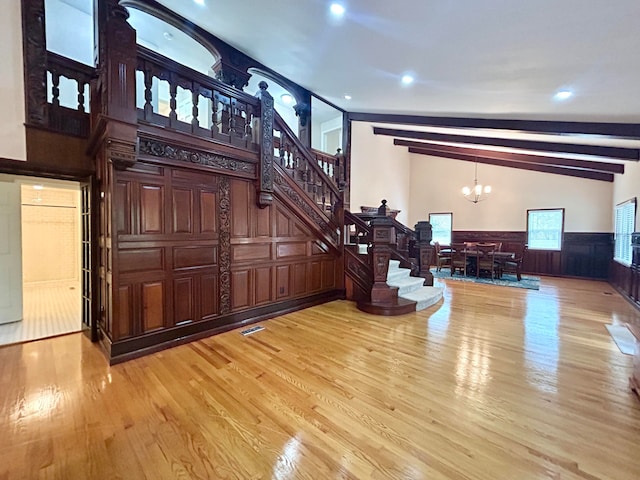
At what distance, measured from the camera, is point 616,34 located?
8.13 feet

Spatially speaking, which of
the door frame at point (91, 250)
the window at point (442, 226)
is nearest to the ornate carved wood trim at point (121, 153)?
the door frame at point (91, 250)

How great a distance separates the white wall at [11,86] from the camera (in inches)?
112

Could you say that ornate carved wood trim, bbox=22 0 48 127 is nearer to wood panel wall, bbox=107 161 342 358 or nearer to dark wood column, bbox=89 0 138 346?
dark wood column, bbox=89 0 138 346

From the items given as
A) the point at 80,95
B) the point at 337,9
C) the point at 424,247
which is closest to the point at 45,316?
the point at 80,95

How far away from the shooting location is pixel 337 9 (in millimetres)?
3197

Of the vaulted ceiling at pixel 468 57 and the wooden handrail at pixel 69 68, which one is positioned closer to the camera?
the vaulted ceiling at pixel 468 57

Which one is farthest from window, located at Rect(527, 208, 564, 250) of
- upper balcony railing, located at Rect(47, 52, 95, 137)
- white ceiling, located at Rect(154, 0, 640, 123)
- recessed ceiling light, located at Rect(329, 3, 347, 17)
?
upper balcony railing, located at Rect(47, 52, 95, 137)

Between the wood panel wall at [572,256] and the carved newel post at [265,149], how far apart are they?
8.32 metres

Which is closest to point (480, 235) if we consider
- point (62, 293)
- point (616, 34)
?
point (616, 34)

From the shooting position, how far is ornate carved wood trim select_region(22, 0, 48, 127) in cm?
296

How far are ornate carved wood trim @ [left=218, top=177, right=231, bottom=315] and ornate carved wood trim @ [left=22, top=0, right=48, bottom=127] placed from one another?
1.93 metres

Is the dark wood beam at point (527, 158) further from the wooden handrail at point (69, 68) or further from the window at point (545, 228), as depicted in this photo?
the wooden handrail at point (69, 68)

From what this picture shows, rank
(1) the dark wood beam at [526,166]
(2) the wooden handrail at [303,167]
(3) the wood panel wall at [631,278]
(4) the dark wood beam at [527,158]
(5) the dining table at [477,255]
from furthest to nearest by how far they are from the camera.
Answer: (1) the dark wood beam at [526,166]
(5) the dining table at [477,255]
(4) the dark wood beam at [527,158]
(3) the wood panel wall at [631,278]
(2) the wooden handrail at [303,167]

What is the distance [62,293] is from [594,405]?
864cm
